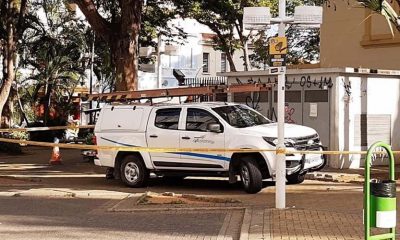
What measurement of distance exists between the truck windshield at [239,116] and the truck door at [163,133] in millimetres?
1037

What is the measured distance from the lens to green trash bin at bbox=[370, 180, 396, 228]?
554cm

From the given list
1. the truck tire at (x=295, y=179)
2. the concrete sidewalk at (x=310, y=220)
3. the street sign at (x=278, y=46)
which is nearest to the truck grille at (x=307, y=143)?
the truck tire at (x=295, y=179)

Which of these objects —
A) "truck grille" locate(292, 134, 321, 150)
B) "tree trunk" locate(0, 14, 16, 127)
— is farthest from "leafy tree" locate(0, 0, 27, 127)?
"truck grille" locate(292, 134, 321, 150)

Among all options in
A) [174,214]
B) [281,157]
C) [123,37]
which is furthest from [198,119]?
[123,37]

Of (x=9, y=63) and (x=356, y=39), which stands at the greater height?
(x=356, y=39)

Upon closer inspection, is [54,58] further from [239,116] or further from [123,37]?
[239,116]

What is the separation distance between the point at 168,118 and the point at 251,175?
264 centimetres

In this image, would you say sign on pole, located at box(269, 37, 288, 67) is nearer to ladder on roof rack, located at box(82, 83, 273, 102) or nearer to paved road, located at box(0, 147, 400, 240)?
paved road, located at box(0, 147, 400, 240)

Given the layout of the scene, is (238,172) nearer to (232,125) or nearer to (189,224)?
(232,125)

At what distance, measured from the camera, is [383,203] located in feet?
18.2

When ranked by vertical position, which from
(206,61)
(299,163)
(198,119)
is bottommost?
(299,163)

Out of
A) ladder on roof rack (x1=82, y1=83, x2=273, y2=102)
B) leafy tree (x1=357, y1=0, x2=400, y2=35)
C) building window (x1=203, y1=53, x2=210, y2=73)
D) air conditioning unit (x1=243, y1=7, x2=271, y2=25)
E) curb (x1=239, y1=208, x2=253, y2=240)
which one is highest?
building window (x1=203, y1=53, x2=210, y2=73)

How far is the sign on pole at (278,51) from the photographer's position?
10203 mm

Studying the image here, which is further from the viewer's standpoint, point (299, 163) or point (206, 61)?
point (206, 61)
